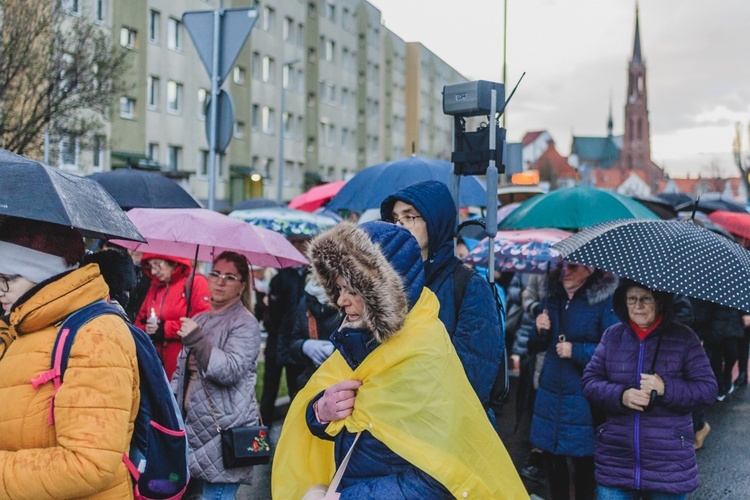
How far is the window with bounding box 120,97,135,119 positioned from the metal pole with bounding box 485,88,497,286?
3316cm

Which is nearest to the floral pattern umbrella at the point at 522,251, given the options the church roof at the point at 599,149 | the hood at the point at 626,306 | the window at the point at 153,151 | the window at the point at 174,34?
the hood at the point at 626,306

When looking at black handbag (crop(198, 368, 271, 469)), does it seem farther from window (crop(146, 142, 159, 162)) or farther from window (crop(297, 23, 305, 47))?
window (crop(297, 23, 305, 47))

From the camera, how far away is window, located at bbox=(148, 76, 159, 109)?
40.1 meters

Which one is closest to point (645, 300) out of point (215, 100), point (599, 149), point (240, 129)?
point (215, 100)

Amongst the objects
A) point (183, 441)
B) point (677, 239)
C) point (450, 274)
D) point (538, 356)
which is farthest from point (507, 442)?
point (183, 441)

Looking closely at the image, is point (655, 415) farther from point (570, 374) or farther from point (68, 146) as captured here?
point (68, 146)

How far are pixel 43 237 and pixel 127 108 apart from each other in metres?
37.3

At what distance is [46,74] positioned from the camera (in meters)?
21.9

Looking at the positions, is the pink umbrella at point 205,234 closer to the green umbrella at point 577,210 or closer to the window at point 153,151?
the green umbrella at point 577,210

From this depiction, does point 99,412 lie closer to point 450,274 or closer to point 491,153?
point 450,274

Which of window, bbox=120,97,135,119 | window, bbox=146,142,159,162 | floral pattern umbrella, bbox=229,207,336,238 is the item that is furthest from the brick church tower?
floral pattern umbrella, bbox=229,207,336,238

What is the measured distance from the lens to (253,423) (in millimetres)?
5250

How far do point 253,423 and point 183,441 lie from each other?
7.30 ft

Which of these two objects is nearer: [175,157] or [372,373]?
[372,373]
